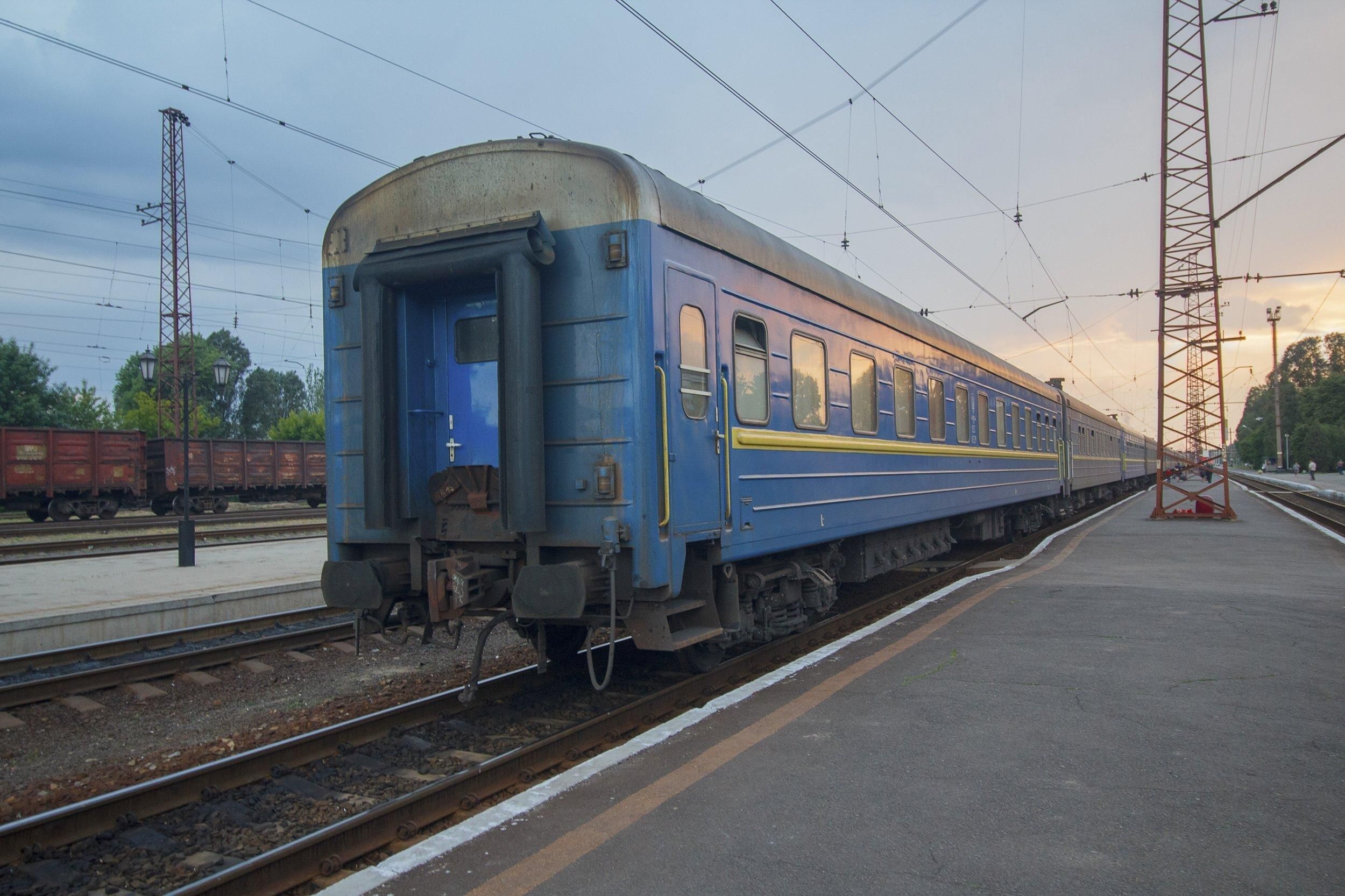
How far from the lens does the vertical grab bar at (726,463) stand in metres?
6.28

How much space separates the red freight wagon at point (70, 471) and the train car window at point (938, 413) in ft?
83.5

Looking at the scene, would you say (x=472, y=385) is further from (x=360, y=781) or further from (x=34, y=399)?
(x=34, y=399)

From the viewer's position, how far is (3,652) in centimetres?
800

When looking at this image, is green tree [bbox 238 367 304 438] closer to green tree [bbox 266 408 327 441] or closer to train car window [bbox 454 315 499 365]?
green tree [bbox 266 408 327 441]

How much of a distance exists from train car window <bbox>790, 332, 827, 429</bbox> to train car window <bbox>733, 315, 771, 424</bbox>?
53 centimetres

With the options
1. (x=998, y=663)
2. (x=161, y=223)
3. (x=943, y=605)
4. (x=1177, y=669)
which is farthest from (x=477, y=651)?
(x=161, y=223)

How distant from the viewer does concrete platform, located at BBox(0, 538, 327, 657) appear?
8.45 metres

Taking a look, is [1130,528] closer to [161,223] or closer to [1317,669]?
[1317,669]

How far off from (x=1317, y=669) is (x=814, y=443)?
3.95 meters

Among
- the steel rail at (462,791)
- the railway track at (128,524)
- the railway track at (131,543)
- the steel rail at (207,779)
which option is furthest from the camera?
the railway track at (128,524)

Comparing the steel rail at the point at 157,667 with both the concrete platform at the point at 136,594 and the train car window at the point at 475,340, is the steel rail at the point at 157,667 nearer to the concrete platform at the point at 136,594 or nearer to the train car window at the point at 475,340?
the concrete platform at the point at 136,594

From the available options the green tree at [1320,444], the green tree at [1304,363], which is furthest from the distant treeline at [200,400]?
the green tree at [1304,363]

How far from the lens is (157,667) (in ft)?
24.2

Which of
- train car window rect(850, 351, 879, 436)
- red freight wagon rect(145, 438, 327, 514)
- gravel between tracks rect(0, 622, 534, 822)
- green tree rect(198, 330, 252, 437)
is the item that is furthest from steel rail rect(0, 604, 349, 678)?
green tree rect(198, 330, 252, 437)
